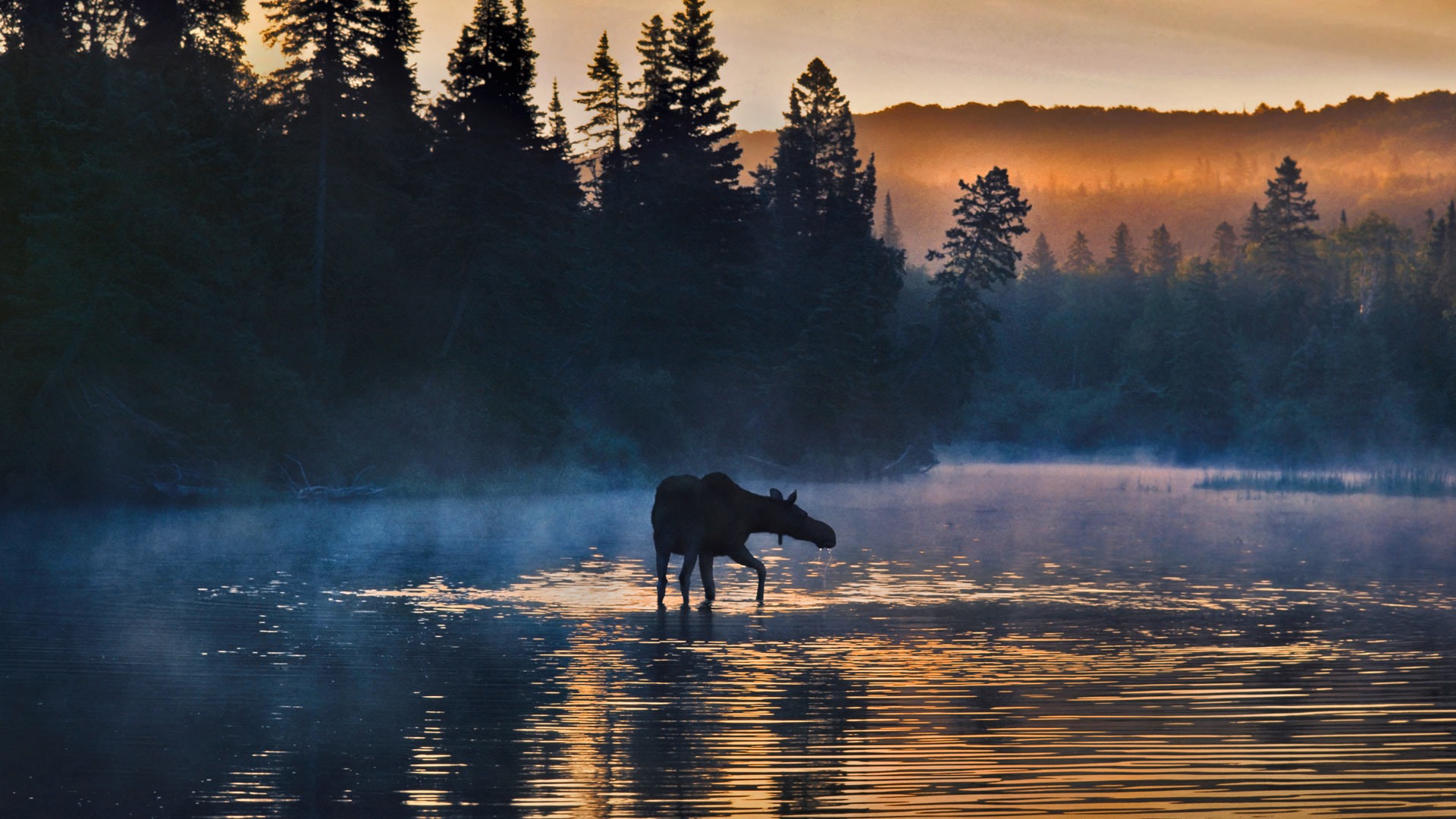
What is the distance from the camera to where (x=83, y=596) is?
21438 millimetres

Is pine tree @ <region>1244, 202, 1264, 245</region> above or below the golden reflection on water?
above

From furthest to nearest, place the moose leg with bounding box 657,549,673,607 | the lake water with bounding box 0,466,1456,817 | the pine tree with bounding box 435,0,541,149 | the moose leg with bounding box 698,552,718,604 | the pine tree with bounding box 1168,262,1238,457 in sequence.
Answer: the pine tree with bounding box 1168,262,1238,457, the pine tree with bounding box 435,0,541,149, the moose leg with bounding box 698,552,718,604, the moose leg with bounding box 657,549,673,607, the lake water with bounding box 0,466,1456,817

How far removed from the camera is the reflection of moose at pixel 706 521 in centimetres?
2084

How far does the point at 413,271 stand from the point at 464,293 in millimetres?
2324

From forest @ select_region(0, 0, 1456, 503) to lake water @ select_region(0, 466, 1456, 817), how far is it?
15.4 m

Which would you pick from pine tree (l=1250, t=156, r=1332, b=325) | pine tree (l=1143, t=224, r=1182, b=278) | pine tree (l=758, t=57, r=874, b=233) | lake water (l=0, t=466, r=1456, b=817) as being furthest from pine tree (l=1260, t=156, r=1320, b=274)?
lake water (l=0, t=466, r=1456, b=817)

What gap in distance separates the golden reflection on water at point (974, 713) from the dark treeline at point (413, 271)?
2700cm

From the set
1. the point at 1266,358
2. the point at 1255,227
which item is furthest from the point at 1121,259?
the point at 1266,358

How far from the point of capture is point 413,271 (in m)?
63.5

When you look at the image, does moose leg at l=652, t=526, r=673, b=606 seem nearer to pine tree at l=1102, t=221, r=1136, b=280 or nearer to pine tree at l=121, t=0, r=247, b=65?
pine tree at l=121, t=0, r=247, b=65

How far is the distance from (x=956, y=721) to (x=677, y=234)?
70511mm

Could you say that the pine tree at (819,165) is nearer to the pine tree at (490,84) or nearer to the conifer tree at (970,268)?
the conifer tree at (970,268)

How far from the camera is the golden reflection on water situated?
1023 centimetres

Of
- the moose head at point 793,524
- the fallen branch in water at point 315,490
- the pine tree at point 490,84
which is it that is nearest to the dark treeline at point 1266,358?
the pine tree at point 490,84
